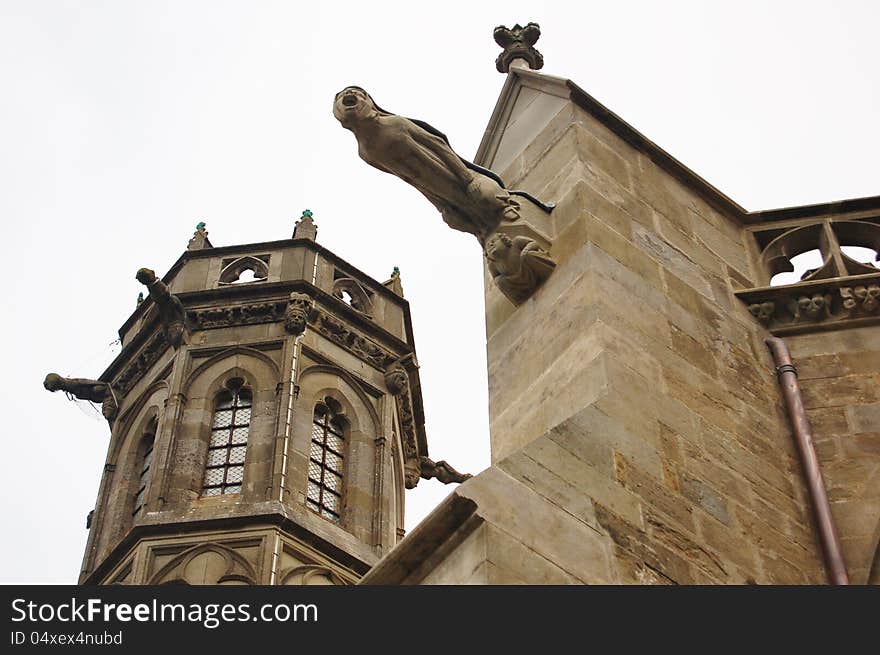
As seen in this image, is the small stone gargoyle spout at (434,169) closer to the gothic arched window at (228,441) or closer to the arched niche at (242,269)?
the gothic arched window at (228,441)

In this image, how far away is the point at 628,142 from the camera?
752cm

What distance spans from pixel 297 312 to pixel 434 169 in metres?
18.6

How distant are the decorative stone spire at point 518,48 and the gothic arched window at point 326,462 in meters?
14.6

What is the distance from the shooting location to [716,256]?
7.29m

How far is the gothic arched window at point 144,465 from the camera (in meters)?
24.0

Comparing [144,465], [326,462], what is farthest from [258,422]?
[144,465]

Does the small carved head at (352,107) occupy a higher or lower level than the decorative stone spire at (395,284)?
lower

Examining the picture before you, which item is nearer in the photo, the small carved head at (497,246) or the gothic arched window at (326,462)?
the small carved head at (497,246)

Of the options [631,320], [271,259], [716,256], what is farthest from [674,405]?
[271,259]

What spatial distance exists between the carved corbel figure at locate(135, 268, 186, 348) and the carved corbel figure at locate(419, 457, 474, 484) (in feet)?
13.2

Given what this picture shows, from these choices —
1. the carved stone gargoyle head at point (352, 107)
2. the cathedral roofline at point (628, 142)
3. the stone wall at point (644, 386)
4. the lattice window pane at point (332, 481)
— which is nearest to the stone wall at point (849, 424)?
the stone wall at point (644, 386)

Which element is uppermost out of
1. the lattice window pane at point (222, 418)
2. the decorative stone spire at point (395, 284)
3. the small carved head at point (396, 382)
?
the decorative stone spire at point (395, 284)

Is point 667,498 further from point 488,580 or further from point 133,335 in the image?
point 133,335
